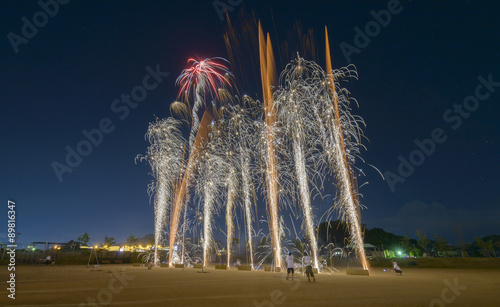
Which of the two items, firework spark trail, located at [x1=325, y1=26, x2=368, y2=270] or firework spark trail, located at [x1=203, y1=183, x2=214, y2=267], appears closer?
firework spark trail, located at [x1=325, y1=26, x2=368, y2=270]

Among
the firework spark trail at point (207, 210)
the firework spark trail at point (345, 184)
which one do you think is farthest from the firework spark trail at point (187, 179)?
the firework spark trail at point (345, 184)

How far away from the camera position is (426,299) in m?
9.09

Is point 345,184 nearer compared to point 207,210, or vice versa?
point 345,184

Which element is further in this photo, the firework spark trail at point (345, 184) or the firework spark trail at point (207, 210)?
the firework spark trail at point (207, 210)

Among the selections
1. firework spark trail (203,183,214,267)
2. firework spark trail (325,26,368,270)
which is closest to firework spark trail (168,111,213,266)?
Answer: firework spark trail (203,183,214,267)

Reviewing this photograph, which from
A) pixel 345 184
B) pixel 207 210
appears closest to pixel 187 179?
pixel 207 210

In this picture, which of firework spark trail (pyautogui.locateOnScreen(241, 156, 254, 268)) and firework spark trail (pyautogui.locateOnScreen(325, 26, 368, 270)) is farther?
firework spark trail (pyautogui.locateOnScreen(241, 156, 254, 268))

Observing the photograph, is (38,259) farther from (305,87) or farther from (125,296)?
(305,87)

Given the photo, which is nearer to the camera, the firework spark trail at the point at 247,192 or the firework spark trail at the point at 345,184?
the firework spark trail at the point at 345,184

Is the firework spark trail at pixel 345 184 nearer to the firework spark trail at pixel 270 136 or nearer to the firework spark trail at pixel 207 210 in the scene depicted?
the firework spark trail at pixel 270 136

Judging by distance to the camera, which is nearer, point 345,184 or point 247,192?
point 345,184

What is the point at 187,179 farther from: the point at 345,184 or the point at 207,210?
the point at 345,184

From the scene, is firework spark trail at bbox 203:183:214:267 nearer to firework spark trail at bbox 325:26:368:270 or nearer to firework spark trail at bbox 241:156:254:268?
firework spark trail at bbox 241:156:254:268

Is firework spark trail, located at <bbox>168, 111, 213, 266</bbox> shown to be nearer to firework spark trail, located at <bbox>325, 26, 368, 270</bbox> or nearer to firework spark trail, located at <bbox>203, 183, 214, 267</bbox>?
firework spark trail, located at <bbox>203, 183, 214, 267</bbox>
